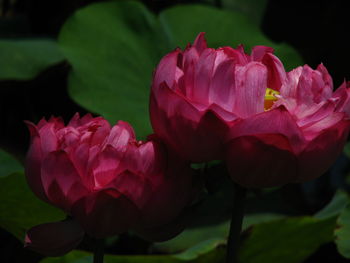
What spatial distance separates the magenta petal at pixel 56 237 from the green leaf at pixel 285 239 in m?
0.37

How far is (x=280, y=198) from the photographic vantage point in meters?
1.48

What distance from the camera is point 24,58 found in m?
1.42

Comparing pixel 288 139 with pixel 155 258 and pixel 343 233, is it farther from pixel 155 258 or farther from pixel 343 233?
pixel 343 233

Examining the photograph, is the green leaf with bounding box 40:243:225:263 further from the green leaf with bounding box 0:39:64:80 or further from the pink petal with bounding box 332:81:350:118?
the green leaf with bounding box 0:39:64:80

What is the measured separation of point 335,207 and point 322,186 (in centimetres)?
81

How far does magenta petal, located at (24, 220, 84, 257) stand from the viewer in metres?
0.52

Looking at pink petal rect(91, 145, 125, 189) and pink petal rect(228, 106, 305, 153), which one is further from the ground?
pink petal rect(228, 106, 305, 153)

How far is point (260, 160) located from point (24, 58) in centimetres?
100

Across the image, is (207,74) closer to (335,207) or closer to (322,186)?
(335,207)

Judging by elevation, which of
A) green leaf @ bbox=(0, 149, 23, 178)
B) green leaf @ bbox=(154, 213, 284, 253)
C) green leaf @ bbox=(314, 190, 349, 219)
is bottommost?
green leaf @ bbox=(154, 213, 284, 253)

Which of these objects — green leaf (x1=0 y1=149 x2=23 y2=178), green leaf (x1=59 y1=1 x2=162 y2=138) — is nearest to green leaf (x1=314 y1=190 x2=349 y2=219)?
green leaf (x1=59 y1=1 x2=162 y2=138)

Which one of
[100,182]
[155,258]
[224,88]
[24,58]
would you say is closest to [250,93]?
[224,88]

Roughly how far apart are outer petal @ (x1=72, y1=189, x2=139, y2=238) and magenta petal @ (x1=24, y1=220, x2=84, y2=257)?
0.01m

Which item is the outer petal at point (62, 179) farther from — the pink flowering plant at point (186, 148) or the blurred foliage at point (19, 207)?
the blurred foliage at point (19, 207)
